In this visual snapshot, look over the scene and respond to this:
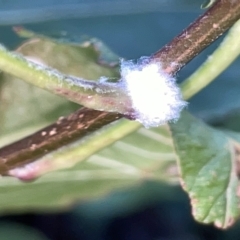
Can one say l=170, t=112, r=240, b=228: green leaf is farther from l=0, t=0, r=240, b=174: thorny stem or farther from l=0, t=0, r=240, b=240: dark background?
l=0, t=0, r=240, b=240: dark background

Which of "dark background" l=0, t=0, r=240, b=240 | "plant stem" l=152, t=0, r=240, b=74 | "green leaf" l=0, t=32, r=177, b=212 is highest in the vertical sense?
"dark background" l=0, t=0, r=240, b=240

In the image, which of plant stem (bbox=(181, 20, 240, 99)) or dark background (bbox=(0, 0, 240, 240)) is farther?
dark background (bbox=(0, 0, 240, 240))

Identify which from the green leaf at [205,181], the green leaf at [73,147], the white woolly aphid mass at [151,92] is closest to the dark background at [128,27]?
the green leaf at [73,147]

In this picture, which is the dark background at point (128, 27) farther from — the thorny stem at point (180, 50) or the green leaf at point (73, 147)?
the thorny stem at point (180, 50)

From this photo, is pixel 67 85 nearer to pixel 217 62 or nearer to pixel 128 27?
pixel 217 62

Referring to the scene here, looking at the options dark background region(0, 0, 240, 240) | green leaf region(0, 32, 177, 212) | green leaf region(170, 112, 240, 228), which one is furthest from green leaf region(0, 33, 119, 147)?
dark background region(0, 0, 240, 240)

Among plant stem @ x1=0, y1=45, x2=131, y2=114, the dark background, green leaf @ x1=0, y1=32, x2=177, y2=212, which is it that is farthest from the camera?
the dark background

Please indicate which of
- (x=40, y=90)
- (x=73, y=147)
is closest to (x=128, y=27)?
(x=40, y=90)

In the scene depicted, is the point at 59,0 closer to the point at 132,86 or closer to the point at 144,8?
the point at 144,8
